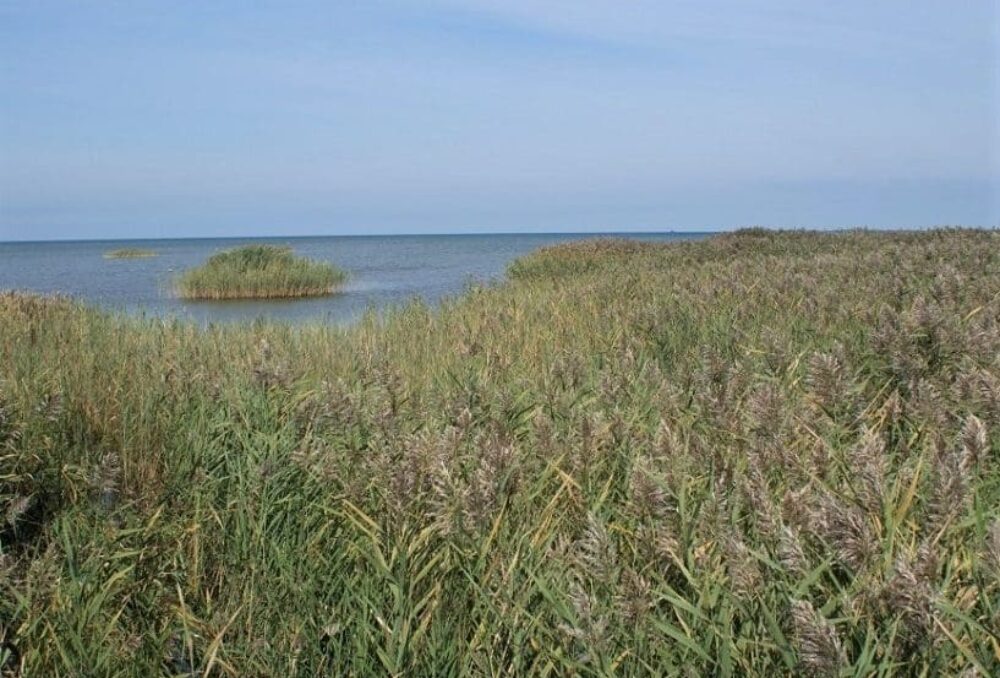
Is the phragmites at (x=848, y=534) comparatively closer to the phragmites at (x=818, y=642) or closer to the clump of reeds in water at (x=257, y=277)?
the phragmites at (x=818, y=642)

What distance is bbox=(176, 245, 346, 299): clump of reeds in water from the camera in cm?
2908

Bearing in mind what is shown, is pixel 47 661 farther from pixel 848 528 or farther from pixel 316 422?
pixel 848 528

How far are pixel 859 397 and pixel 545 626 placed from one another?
81.4 inches

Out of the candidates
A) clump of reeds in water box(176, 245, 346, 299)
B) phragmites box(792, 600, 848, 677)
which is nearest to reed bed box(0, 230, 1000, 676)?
phragmites box(792, 600, 848, 677)

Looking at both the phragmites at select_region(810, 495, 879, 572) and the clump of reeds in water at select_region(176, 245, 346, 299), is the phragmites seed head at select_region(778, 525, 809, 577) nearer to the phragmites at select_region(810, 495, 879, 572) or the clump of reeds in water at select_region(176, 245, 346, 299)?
the phragmites at select_region(810, 495, 879, 572)

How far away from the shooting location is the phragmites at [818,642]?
178cm

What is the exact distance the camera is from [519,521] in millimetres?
3199

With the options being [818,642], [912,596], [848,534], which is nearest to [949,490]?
[848,534]

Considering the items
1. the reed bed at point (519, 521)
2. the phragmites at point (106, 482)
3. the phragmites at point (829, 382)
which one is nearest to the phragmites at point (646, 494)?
the reed bed at point (519, 521)

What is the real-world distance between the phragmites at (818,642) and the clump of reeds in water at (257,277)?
28.4 meters

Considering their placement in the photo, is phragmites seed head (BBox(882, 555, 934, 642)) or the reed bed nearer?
phragmites seed head (BBox(882, 555, 934, 642))

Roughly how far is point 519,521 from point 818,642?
1.49m

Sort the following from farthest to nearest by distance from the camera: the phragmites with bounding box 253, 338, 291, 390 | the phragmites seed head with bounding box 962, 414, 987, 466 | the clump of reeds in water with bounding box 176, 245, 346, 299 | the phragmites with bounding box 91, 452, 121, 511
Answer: the clump of reeds in water with bounding box 176, 245, 346, 299 < the phragmites with bounding box 253, 338, 291, 390 < the phragmites with bounding box 91, 452, 121, 511 < the phragmites seed head with bounding box 962, 414, 987, 466

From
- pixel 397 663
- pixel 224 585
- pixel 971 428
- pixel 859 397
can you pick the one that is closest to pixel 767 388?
pixel 971 428
